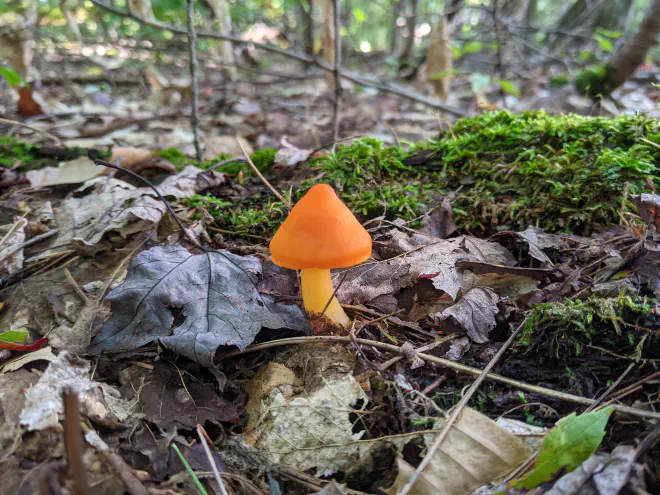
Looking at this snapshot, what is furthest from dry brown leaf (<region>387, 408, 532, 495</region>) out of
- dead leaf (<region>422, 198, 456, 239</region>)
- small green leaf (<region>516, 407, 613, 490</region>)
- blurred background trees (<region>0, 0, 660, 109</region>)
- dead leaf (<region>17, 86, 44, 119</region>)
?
dead leaf (<region>17, 86, 44, 119</region>)

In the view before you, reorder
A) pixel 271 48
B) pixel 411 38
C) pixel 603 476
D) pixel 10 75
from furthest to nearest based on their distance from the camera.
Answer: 1. pixel 411 38
2. pixel 271 48
3. pixel 10 75
4. pixel 603 476

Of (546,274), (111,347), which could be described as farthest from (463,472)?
(111,347)

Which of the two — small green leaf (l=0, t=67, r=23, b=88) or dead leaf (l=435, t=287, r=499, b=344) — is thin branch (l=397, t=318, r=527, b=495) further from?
small green leaf (l=0, t=67, r=23, b=88)

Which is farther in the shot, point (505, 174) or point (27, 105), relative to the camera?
point (27, 105)

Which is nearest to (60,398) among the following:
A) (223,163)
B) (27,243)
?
(27,243)

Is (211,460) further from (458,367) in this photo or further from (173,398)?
(458,367)

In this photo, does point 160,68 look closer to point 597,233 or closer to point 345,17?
point 345,17

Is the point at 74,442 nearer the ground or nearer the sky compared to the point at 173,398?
nearer the sky
